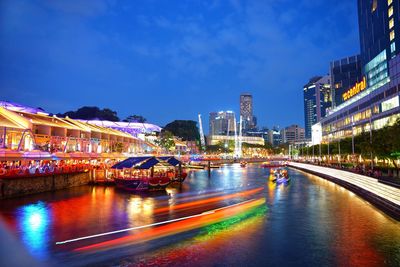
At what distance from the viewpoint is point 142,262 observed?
14461 mm

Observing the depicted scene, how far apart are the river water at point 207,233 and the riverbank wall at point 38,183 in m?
2.80

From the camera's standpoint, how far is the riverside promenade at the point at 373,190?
947 inches

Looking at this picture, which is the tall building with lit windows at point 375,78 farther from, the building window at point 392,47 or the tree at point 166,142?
the tree at point 166,142

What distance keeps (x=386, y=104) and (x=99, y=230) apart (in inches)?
3435

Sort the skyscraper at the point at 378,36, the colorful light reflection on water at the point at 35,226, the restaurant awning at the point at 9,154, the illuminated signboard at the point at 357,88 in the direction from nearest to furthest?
the colorful light reflection on water at the point at 35,226 → the restaurant awning at the point at 9,154 → the skyscraper at the point at 378,36 → the illuminated signboard at the point at 357,88

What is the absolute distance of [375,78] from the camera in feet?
406

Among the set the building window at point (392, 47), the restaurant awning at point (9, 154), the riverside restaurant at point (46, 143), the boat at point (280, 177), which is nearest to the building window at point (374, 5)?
the building window at point (392, 47)

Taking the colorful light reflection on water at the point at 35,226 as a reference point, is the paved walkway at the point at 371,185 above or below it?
above

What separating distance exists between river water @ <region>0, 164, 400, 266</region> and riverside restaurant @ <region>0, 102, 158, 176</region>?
10.6 m

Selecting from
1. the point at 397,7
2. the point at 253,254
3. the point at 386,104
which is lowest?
the point at 253,254

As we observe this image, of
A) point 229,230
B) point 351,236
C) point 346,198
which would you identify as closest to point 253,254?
point 229,230

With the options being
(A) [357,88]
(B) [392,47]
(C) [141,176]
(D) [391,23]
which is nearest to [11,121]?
(C) [141,176]

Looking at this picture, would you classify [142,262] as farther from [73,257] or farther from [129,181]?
[129,181]

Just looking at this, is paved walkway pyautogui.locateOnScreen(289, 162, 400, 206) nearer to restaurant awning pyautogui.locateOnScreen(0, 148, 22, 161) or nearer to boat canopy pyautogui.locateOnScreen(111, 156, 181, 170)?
boat canopy pyautogui.locateOnScreen(111, 156, 181, 170)
